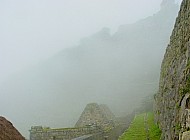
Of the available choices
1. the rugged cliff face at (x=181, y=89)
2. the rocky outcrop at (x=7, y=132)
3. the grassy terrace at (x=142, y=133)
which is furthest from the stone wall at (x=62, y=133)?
the rugged cliff face at (x=181, y=89)

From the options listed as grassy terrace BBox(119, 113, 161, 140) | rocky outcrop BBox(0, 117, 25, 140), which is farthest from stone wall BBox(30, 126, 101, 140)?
rocky outcrop BBox(0, 117, 25, 140)

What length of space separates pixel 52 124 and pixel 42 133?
1077 inches

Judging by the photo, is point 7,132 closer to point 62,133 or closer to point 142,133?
point 142,133

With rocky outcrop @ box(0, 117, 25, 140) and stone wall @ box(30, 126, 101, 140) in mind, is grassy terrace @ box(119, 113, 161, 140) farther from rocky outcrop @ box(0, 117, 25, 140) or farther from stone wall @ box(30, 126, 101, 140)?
stone wall @ box(30, 126, 101, 140)

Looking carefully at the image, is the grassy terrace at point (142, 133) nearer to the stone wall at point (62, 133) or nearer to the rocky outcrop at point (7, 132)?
the rocky outcrop at point (7, 132)

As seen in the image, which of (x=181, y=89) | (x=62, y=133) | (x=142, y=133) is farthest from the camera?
(x=62, y=133)

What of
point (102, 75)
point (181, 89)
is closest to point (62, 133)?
point (181, 89)

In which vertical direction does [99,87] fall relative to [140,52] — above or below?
below

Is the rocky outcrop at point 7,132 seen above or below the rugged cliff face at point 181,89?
below

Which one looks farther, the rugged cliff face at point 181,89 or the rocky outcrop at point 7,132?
the rocky outcrop at point 7,132

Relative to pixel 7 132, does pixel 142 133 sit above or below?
below

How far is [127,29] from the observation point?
12475cm

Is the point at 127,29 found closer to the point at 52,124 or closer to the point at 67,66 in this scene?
the point at 67,66

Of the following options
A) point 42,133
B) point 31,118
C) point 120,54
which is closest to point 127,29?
point 120,54
